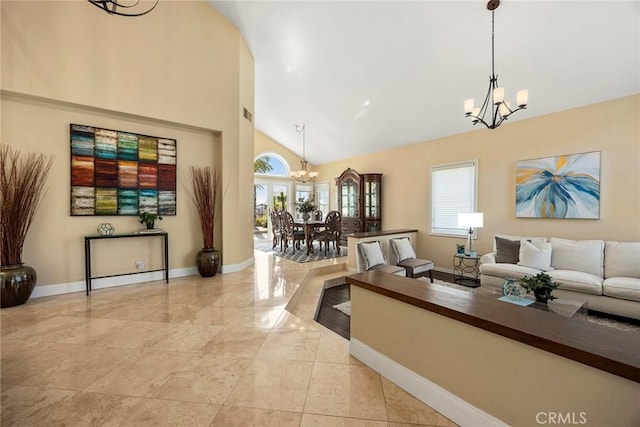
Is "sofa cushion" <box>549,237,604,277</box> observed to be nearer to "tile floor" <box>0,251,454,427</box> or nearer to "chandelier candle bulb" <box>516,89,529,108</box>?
"chandelier candle bulb" <box>516,89,529,108</box>

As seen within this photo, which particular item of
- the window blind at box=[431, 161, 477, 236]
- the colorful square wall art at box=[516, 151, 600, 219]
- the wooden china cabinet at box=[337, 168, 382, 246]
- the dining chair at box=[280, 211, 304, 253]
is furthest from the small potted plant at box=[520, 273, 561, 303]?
the dining chair at box=[280, 211, 304, 253]

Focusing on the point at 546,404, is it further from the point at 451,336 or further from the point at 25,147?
the point at 25,147

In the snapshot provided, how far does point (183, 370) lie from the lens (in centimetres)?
185

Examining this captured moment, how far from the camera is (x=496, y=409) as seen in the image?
124 cm

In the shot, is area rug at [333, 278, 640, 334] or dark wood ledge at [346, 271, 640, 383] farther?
area rug at [333, 278, 640, 334]

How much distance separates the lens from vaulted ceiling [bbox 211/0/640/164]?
2.95 m

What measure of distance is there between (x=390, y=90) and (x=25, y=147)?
5.43 metres

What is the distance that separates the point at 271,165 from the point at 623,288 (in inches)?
323

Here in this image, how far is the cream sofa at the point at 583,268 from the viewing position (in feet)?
9.73

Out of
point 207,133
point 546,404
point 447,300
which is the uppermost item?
point 207,133

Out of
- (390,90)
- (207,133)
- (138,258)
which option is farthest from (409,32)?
(138,258)

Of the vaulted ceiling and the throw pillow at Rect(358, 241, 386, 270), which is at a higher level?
the vaulted ceiling

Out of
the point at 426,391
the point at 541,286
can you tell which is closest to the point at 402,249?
the point at 541,286

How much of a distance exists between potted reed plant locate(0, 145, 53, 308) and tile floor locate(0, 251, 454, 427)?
0.24 metres
